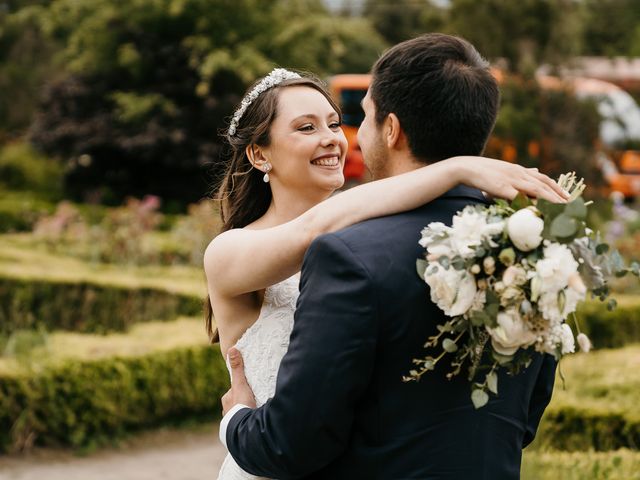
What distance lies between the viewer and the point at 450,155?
2.04 meters

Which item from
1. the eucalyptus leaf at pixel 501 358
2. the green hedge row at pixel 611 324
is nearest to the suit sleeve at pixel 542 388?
the eucalyptus leaf at pixel 501 358

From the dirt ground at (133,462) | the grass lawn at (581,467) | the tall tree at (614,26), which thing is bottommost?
the tall tree at (614,26)

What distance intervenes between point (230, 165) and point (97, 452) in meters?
4.02

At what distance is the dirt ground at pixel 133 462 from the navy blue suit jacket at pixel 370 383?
4.28 metres

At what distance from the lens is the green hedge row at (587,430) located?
503 cm

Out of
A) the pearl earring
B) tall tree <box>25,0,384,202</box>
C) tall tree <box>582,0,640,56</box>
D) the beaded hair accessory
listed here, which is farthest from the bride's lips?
tall tree <box>582,0,640,56</box>

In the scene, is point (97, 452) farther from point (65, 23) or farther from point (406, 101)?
point (65, 23)

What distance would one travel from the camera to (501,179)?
6.41 ft

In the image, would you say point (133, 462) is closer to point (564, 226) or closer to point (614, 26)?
point (564, 226)

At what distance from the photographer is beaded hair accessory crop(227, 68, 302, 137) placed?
9.38ft

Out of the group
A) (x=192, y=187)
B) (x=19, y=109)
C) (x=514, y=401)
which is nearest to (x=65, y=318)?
(x=514, y=401)

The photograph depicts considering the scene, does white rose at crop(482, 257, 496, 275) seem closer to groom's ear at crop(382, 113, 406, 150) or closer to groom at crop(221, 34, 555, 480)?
groom at crop(221, 34, 555, 480)

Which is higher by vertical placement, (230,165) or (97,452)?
(230,165)

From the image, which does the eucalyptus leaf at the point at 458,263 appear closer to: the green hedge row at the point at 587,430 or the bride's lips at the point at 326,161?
the bride's lips at the point at 326,161
